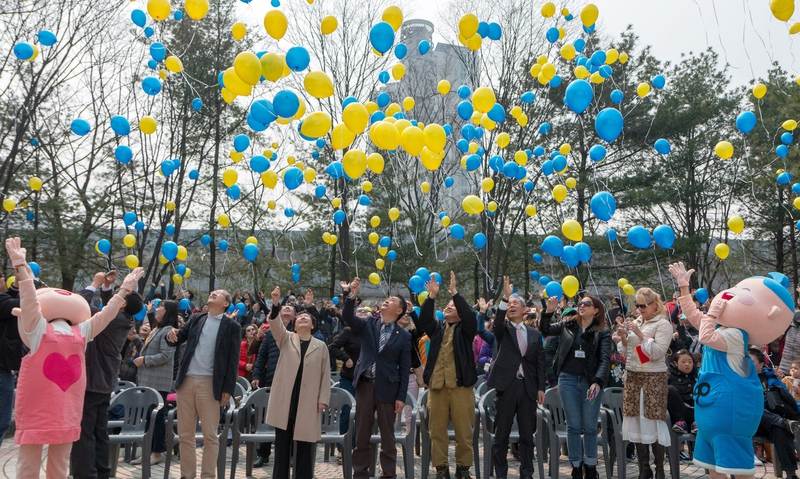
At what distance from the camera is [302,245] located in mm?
21531

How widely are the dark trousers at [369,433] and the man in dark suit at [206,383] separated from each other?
4.16 feet

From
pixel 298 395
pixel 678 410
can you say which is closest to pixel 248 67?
pixel 298 395

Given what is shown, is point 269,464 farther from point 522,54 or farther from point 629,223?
point 629,223

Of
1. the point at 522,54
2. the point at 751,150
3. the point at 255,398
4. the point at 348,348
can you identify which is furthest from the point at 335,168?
the point at 751,150

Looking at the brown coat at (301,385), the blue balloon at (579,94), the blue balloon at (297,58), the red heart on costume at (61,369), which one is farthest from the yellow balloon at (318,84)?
the red heart on costume at (61,369)

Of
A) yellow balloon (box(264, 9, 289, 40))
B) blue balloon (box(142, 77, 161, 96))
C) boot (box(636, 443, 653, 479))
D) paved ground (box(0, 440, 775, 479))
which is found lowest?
paved ground (box(0, 440, 775, 479))

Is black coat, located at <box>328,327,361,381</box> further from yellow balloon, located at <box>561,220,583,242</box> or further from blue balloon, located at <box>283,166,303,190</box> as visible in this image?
yellow balloon, located at <box>561,220,583,242</box>

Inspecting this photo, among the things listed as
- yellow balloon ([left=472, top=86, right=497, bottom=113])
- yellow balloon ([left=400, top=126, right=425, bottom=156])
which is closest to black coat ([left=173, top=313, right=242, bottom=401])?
yellow balloon ([left=400, top=126, right=425, bottom=156])

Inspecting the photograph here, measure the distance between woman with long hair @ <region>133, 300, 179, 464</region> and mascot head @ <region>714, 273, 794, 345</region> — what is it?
543 cm

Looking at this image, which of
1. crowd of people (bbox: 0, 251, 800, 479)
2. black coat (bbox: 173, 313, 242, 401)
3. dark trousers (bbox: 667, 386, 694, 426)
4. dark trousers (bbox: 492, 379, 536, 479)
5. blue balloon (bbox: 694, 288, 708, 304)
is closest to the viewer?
crowd of people (bbox: 0, 251, 800, 479)

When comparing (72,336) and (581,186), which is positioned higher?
(581,186)

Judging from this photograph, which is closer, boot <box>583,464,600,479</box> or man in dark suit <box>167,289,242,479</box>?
man in dark suit <box>167,289,242,479</box>

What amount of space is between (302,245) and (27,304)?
56.3 ft

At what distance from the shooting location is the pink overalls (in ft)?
14.5
